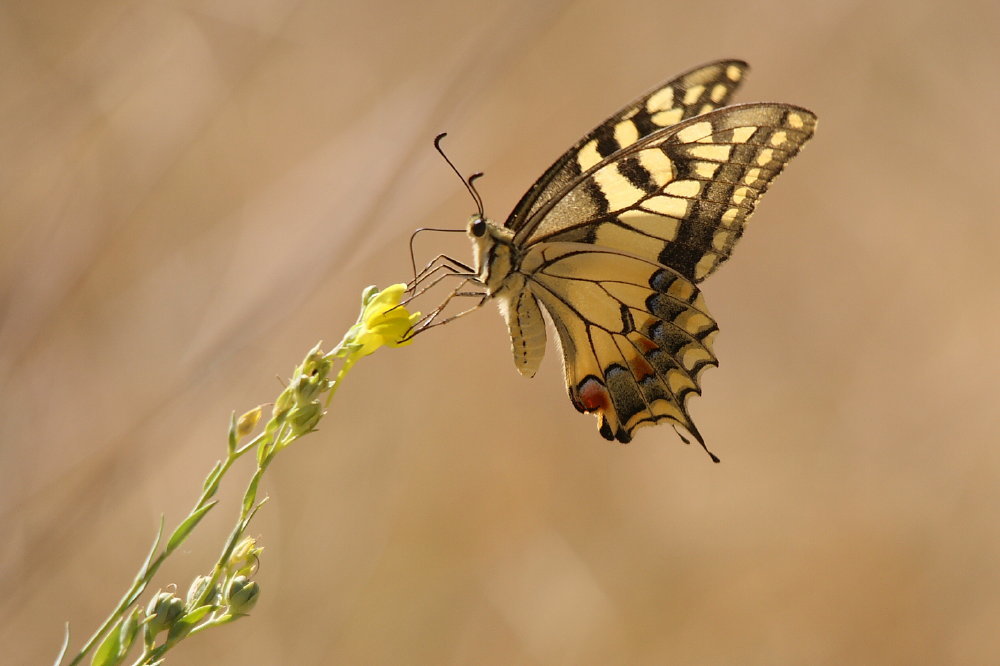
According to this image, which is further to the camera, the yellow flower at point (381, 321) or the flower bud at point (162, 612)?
the yellow flower at point (381, 321)

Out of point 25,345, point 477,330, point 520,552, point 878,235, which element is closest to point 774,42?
point 878,235

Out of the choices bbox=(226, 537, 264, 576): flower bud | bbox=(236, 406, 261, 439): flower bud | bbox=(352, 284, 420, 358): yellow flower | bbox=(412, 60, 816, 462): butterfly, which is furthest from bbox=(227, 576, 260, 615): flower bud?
bbox=(412, 60, 816, 462): butterfly

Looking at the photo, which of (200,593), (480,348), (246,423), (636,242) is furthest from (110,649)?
(480,348)

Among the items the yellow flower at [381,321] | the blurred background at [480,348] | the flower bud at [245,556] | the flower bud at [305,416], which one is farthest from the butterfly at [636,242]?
the flower bud at [245,556]

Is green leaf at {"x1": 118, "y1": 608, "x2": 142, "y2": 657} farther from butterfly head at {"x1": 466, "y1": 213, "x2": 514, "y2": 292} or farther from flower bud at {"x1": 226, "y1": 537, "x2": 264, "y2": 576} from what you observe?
butterfly head at {"x1": 466, "y1": 213, "x2": 514, "y2": 292}

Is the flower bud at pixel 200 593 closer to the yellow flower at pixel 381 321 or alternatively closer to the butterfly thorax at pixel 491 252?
the yellow flower at pixel 381 321

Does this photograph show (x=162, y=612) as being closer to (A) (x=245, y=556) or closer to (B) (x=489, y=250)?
(A) (x=245, y=556)

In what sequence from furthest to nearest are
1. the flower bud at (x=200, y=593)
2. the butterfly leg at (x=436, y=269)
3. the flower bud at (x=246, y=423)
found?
the butterfly leg at (x=436, y=269) → the flower bud at (x=246, y=423) → the flower bud at (x=200, y=593)
